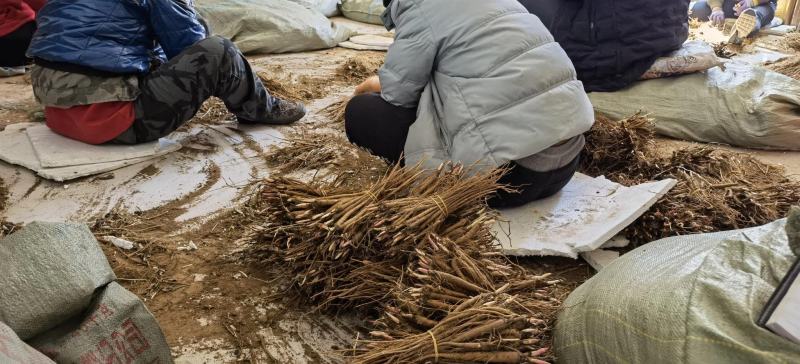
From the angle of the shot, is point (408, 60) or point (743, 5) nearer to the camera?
point (408, 60)

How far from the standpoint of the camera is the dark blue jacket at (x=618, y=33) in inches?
130

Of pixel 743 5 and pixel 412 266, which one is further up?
pixel 412 266

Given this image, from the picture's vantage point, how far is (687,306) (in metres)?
1.24

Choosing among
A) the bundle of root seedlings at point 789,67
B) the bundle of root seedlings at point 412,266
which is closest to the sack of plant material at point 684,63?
the bundle of root seedlings at point 789,67

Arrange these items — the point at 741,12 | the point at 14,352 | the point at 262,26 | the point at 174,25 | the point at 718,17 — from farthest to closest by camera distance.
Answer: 1. the point at 718,17
2. the point at 741,12
3. the point at 262,26
4. the point at 174,25
5. the point at 14,352

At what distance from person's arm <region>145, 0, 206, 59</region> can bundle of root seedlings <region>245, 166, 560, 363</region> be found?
124cm

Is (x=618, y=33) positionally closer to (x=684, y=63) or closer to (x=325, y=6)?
(x=684, y=63)

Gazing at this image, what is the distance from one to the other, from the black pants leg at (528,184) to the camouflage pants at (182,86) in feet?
5.29

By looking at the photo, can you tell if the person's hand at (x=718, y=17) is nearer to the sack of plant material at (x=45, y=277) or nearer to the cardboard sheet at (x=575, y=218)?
the cardboard sheet at (x=575, y=218)

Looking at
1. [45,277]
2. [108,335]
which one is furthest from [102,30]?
[108,335]

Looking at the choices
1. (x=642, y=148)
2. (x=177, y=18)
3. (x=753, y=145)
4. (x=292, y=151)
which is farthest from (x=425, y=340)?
(x=753, y=145)

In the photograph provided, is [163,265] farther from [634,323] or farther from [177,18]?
[634,323]

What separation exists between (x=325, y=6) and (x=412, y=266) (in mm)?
5303

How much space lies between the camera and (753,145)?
3.43m
